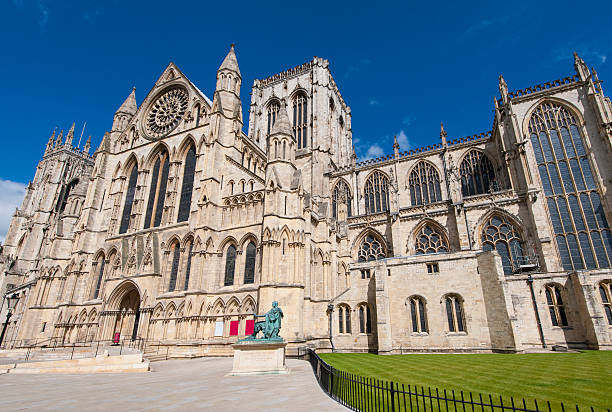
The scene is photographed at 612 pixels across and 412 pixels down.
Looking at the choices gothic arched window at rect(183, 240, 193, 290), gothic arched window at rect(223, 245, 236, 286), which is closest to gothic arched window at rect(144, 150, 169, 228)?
gothic arched window at rect(183, 240, 193, 290)

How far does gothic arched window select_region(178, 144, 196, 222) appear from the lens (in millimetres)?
26875

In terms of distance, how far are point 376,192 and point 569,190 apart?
1714 cm

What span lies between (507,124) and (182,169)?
29.2 m

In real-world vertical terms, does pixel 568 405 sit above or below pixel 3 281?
below

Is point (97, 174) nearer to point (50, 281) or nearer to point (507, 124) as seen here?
point (50, 281)

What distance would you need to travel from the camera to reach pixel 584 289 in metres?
19.2

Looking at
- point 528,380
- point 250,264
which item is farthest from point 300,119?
point 528,380

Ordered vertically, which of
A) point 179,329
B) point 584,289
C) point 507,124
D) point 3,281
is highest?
point 507,124

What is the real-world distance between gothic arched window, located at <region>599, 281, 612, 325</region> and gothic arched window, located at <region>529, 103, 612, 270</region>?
11.3ft

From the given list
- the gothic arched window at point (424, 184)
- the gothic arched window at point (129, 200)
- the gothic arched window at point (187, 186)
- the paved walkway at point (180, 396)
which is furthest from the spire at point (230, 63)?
the paved walkway at point (180, 396)

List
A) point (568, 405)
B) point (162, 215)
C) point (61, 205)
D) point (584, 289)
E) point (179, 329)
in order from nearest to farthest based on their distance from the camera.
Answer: point (568, 405), point (584, 289), point (179, 329), point (162, 215), point (61, 205)

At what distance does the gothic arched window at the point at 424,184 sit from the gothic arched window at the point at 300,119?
1571 centimetres

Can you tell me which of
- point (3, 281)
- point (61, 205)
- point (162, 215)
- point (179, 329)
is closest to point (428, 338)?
point (179, 329)

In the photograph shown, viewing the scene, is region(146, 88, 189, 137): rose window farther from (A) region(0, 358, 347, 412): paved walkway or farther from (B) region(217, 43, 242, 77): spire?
(A) region(0, 358, 347, 412): paved walkway
